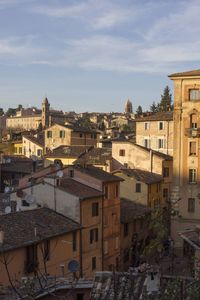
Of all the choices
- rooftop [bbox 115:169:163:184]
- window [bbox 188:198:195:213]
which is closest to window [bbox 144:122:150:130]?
rooftop [bbox 115:169:163:184]

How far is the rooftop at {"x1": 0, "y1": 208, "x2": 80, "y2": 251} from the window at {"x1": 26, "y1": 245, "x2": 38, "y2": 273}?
434 mm

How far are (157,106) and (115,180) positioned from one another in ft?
236

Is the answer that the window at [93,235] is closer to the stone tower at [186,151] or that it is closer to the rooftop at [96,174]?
the rooftop at [96,174]

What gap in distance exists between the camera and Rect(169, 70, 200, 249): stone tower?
1597 inches

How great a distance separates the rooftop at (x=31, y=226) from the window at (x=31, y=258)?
434mm

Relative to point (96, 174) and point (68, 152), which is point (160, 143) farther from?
point (96, 174)

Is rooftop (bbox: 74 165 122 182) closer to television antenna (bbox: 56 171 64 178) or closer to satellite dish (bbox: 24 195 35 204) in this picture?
television antenna (bbox: 56 171 64 178)

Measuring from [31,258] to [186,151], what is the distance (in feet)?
67.5

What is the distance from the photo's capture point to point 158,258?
887cm

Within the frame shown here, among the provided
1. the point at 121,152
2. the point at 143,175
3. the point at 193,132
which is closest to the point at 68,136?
the point at 121,152

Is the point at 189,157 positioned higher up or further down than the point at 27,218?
higher up

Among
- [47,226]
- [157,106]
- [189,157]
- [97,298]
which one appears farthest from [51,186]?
[157,106]

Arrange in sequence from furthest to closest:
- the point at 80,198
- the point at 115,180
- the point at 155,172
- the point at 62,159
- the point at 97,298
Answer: the point at 62,159 → the point at 155,172 → the point at 115,180 → the point at 80,198 → the point at 97,298

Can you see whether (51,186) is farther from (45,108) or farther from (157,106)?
(45,108)
